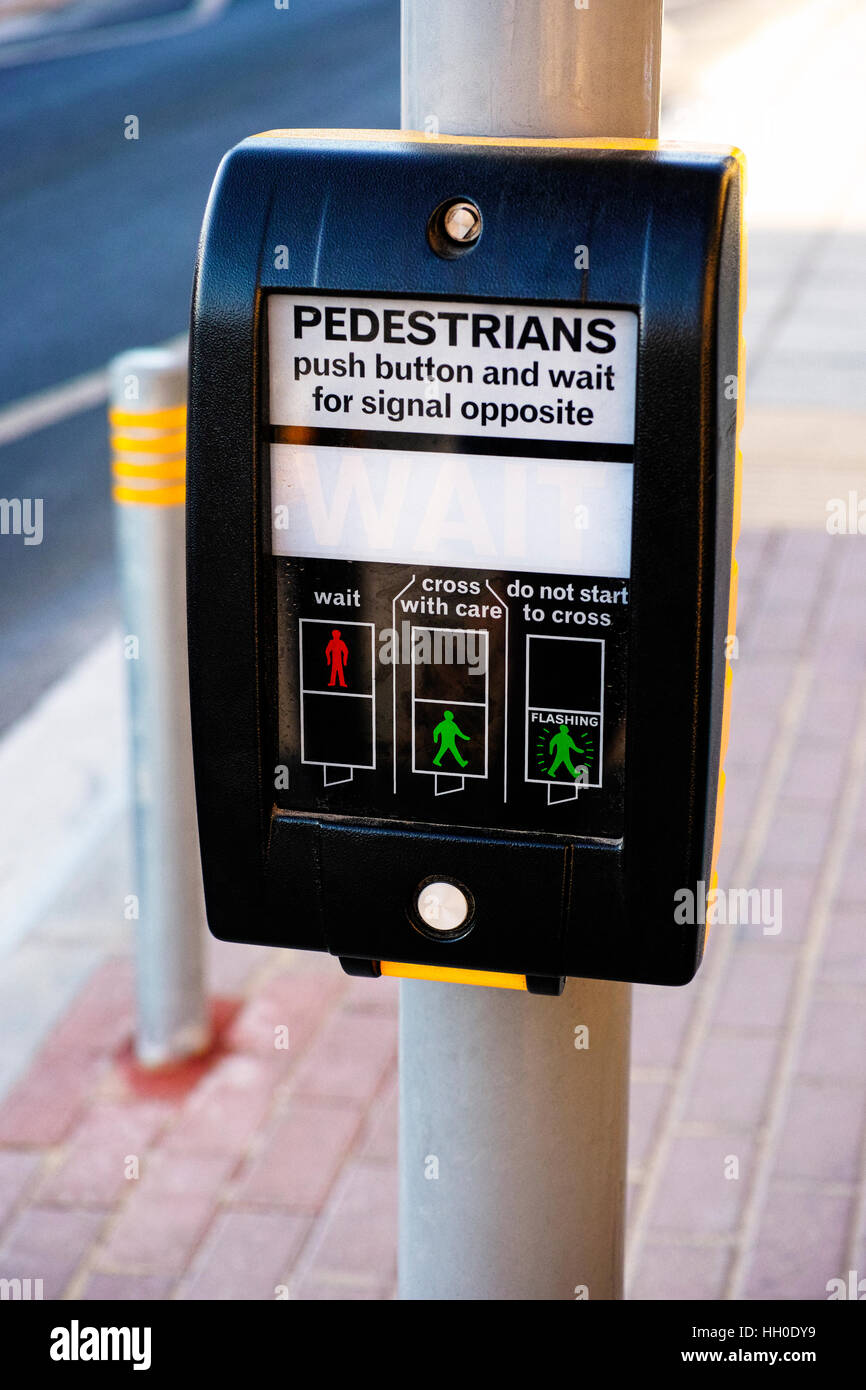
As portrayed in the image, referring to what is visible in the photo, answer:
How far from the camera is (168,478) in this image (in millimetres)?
3422

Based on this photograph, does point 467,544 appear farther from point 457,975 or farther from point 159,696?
point 159,696

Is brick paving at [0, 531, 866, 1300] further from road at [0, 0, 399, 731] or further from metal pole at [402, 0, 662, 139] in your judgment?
metal pole at [402, 0, 662, 139]

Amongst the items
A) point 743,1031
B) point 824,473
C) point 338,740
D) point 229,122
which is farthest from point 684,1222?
point 229,122

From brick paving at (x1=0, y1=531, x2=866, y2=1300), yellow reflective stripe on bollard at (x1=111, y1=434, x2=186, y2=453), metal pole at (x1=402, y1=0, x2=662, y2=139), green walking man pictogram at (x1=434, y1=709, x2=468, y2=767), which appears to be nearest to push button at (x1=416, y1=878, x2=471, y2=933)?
green walking man pictogram at (x1=434, y1=709, x2=468, y2=767)

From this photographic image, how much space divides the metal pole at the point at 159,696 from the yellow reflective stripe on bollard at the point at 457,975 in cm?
197

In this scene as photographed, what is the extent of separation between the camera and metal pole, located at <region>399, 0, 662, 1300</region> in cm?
146

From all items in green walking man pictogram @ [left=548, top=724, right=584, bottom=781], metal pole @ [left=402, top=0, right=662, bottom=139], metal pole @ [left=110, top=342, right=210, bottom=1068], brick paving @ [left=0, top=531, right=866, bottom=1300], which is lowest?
brick paving @ [left=0, top=531, right=866, bottom=1300]

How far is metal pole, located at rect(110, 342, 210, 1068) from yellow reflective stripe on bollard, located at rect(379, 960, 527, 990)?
1.97 m

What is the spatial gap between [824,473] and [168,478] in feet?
13.9

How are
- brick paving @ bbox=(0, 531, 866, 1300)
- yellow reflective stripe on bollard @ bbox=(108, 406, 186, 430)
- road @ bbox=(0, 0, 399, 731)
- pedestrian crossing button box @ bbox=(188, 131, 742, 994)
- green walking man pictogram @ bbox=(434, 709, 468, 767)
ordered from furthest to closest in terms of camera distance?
road @ bbox=(0, 0, 399, 731) → yellow reflective stripe on bollard @ bbox=(108, 406, 186, 430) → brick paving @ bbox=(0, 531, 866, 1300) → green walking man pictogram @ bbox=(434, 709, 468, 767) → pedestrian crossing button box @ bbox=(188, 131, 742, 994)

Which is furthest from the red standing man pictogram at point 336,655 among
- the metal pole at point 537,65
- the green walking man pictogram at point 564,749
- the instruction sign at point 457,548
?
the metal pole at point 537,65

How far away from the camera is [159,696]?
3520 millimetres

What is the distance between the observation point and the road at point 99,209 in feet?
21.4

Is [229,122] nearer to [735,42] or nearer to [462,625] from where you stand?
[735,42]
